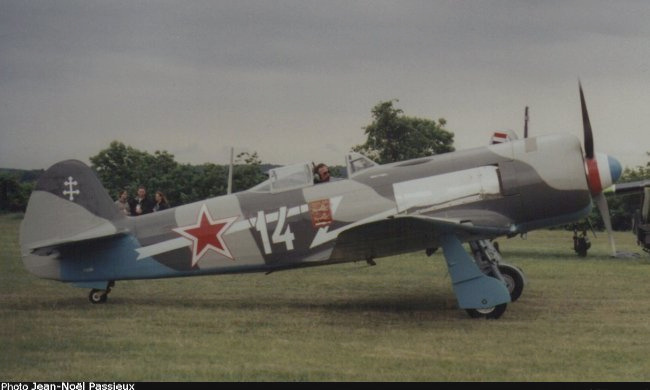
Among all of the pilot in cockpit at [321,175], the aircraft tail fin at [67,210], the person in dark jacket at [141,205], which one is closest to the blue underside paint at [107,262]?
the aircraft tail fin at [67,210]

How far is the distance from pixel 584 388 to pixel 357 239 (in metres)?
3.60

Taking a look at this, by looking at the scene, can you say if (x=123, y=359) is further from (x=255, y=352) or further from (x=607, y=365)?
(x=607, y=365)

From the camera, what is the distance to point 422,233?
863cm

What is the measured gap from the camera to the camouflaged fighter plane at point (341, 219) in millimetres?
8688

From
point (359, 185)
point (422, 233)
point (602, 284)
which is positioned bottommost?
point (602, 284)

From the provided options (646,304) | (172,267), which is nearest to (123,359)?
(172,267)

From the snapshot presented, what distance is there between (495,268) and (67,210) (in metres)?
5.46

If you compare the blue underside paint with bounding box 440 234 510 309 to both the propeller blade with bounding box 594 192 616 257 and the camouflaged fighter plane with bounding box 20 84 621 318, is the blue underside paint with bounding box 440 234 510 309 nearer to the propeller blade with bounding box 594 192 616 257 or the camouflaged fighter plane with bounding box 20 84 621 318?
the camouflaged fighter plane with bounding box 20 84 621 318

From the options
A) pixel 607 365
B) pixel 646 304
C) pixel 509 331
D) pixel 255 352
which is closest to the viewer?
pixel 607 365

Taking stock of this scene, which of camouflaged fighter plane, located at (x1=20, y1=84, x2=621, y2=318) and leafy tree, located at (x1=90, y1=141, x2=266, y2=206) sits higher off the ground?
leafy tree, located at (x1=90, y1=141, x2=266, y2=206)

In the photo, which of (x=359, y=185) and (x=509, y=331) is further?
(x=359, y=185)

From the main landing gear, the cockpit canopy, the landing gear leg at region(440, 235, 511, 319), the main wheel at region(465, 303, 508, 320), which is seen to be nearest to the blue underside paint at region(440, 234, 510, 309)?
the landing gear leg at region(440, 235, 511, 319)

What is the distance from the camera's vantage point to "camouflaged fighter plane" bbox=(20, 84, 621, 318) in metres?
8.69

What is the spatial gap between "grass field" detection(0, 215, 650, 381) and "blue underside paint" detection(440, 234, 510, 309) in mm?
238
